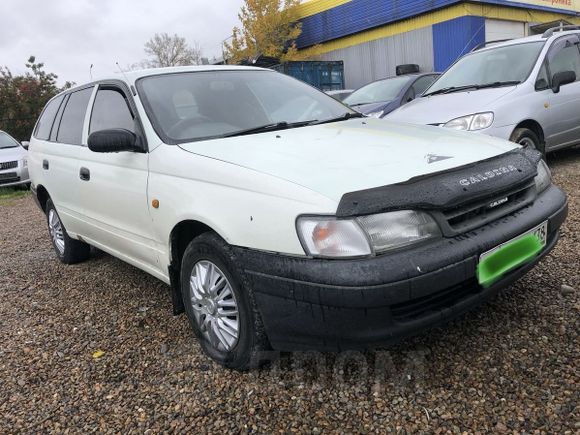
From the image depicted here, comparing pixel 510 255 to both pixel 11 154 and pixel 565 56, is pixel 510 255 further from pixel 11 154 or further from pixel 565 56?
pixel 11 154

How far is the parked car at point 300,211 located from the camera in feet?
6.51

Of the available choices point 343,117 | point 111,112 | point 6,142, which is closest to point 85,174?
point 111,112

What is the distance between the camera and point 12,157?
38.0 feet

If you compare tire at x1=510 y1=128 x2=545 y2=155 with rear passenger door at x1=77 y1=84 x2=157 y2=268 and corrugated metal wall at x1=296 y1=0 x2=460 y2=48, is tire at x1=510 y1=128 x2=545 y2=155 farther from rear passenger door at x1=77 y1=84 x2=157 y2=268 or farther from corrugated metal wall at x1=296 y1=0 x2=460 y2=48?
corrugated metal wall at x1=296 y1=0 x2=460 y2=48

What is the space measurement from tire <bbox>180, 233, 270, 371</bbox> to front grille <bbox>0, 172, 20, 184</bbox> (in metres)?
10.5

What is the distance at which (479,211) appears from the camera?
223cm

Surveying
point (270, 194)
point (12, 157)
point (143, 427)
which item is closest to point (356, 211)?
point (270, 194)

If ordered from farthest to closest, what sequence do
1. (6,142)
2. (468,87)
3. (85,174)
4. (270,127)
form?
(6,142) → (468,87) → (85,174) → (270,127)

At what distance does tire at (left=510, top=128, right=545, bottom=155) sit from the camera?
5465 mm

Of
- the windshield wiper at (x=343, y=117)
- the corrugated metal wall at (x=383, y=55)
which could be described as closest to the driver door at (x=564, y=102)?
the windshield wiper at (x=343, y=117)

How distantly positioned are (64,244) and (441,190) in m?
3.80

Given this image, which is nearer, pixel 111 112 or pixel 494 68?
pixel 111 112

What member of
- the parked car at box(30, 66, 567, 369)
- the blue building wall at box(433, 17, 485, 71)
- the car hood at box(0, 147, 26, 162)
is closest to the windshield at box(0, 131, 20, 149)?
the car hood at box(0, 147, 26, 162)

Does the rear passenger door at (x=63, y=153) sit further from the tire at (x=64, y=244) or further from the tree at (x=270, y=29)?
the tree at (x=270, y=29)
